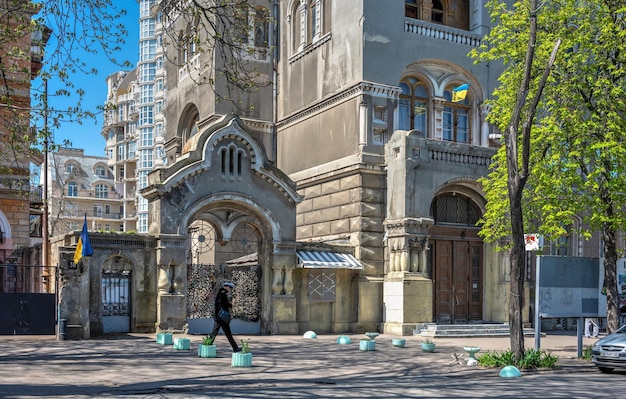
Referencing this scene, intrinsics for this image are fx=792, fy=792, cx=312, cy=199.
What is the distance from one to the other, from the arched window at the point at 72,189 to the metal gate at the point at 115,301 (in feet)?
308

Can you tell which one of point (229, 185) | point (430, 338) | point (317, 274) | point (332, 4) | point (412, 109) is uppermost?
point (332, 4)

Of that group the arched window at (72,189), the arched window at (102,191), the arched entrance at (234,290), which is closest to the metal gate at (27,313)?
the arched entrance at (234,290)

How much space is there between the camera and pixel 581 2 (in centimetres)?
2192

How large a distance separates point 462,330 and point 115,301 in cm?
1171

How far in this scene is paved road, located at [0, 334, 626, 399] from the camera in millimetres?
13609

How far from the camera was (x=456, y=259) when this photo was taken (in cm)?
3011

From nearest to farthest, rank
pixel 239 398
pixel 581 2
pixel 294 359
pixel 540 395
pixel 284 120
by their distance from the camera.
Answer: pixel 239 398 < pixel 540 395 < pixel 294 359 < pixel 581 2 < pixel 284 120

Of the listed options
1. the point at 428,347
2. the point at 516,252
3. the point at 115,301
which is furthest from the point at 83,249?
the point at 516,252

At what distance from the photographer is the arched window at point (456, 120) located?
3234 cm

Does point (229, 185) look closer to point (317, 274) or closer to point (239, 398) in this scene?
point (317, 274)

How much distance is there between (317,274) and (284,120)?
31.2 ft

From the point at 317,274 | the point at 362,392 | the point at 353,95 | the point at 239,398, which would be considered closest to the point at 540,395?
the point at 362,392

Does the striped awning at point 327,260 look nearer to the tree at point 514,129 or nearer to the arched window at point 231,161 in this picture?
the arched window at point 231,161

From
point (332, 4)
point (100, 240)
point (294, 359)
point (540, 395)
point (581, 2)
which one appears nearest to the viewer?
point (540, 395)
